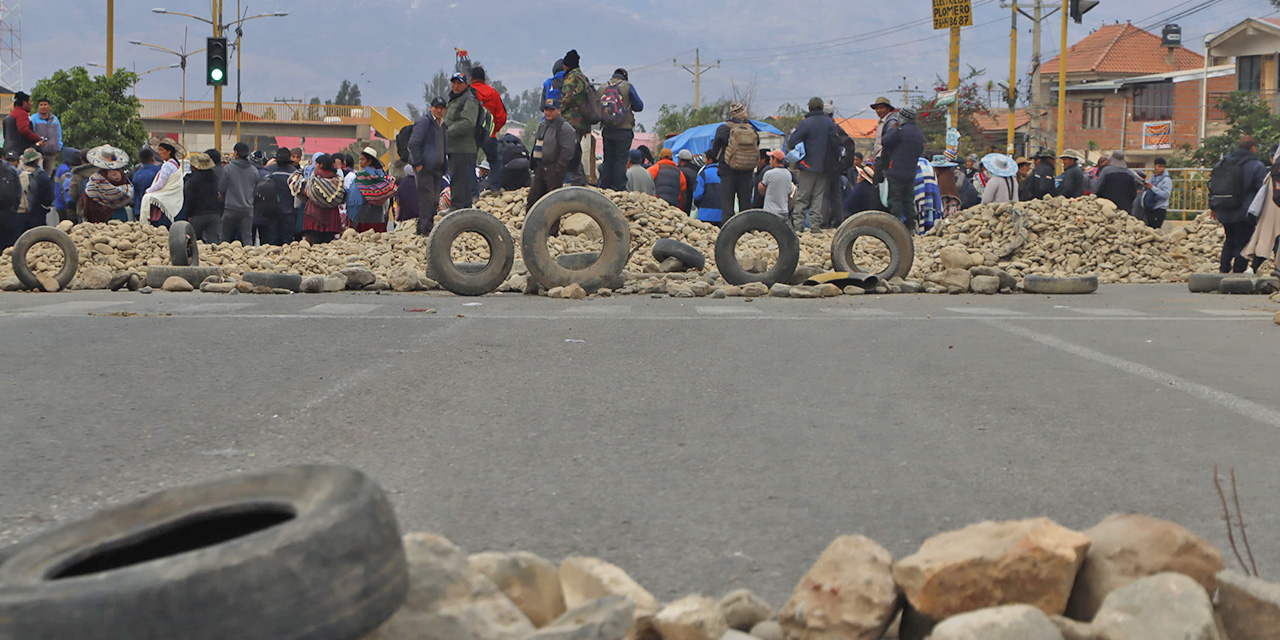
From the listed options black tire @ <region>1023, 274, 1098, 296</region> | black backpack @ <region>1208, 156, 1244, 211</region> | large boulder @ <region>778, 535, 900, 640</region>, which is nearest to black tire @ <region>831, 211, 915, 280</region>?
black tire @ <region>1023, 274, 1098, 296</region>

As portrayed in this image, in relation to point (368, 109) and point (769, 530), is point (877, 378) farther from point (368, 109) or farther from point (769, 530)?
point (368, 109)

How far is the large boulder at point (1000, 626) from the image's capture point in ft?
8.50

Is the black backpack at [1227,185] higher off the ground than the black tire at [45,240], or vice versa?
the black backpack at [1227,185]

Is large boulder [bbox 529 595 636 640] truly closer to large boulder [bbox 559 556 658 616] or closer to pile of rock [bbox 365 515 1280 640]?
pile of rock [bbox 365 515 1280 640]

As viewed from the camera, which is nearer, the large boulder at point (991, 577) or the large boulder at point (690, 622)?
the large boulder at point (690, 622)

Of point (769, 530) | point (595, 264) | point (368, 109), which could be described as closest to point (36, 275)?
point (595, 264)

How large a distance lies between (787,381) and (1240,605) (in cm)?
439

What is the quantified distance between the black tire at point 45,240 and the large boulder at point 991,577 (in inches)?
545

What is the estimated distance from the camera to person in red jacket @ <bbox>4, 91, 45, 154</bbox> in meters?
21.0

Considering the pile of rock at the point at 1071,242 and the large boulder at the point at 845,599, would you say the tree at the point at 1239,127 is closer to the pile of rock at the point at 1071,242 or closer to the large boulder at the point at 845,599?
the pile of rock at the point at 1071,242

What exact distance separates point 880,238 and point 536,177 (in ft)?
16.7

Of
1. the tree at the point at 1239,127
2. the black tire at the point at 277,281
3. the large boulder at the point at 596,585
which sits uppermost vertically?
the tree at the point at 1239,127

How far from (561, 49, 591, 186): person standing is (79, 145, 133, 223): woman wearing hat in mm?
6452

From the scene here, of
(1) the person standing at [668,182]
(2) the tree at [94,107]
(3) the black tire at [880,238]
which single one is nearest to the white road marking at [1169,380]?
(3) the black tire at [880,238]
